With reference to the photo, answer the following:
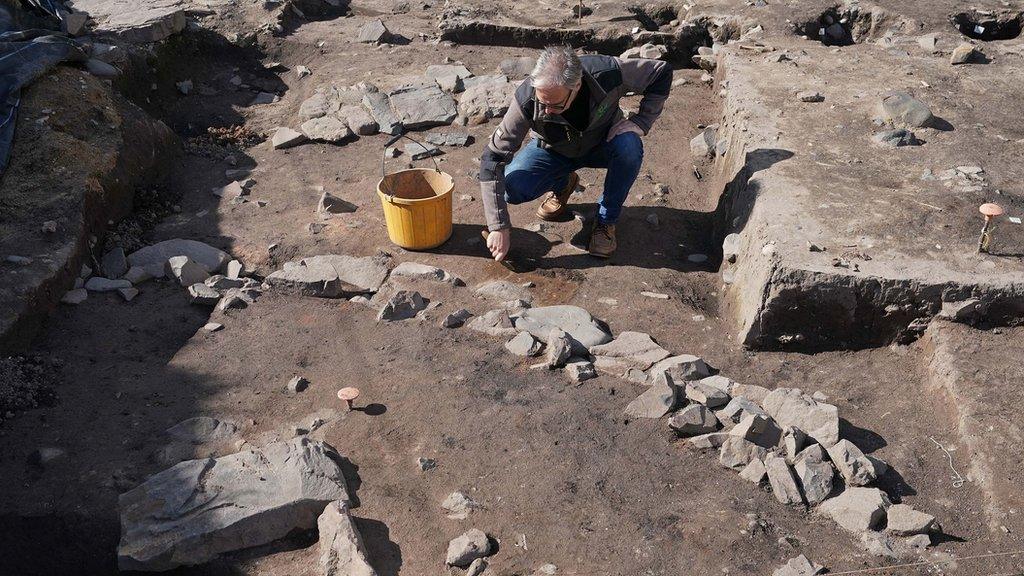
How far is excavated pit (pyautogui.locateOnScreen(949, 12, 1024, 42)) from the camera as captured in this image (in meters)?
7.33

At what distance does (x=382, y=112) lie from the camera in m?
6.73

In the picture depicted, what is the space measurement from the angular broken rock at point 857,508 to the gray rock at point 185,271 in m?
3.52

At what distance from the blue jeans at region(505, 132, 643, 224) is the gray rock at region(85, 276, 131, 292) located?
234cm

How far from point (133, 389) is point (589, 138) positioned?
283cm

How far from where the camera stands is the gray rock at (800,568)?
2.81 meters

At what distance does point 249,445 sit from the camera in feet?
11.4

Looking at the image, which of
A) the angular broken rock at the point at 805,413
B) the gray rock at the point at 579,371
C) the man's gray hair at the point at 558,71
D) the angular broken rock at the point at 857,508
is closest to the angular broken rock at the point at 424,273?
the gray rock at the point at 579,371

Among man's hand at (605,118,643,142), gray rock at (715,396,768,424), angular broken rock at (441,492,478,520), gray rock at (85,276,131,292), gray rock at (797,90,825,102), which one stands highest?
man's hand at (605,118,643,142)

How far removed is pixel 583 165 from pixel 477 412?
208cm

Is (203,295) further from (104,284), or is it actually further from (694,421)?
(694,421)

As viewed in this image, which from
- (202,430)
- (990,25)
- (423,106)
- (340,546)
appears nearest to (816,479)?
(340,546)

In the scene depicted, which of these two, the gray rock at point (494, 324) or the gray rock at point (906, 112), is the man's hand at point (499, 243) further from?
the gray rock at point (906, 112)

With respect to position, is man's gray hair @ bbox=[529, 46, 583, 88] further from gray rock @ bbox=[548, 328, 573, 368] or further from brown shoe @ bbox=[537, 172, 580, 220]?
gray rock @ bbox=[548, 328, 573, 368]

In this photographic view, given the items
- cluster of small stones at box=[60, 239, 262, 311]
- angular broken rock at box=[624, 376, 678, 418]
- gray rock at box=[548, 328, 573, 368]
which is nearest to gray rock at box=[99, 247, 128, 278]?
cluster of small stones at box=[60, 239, 262, 311]
